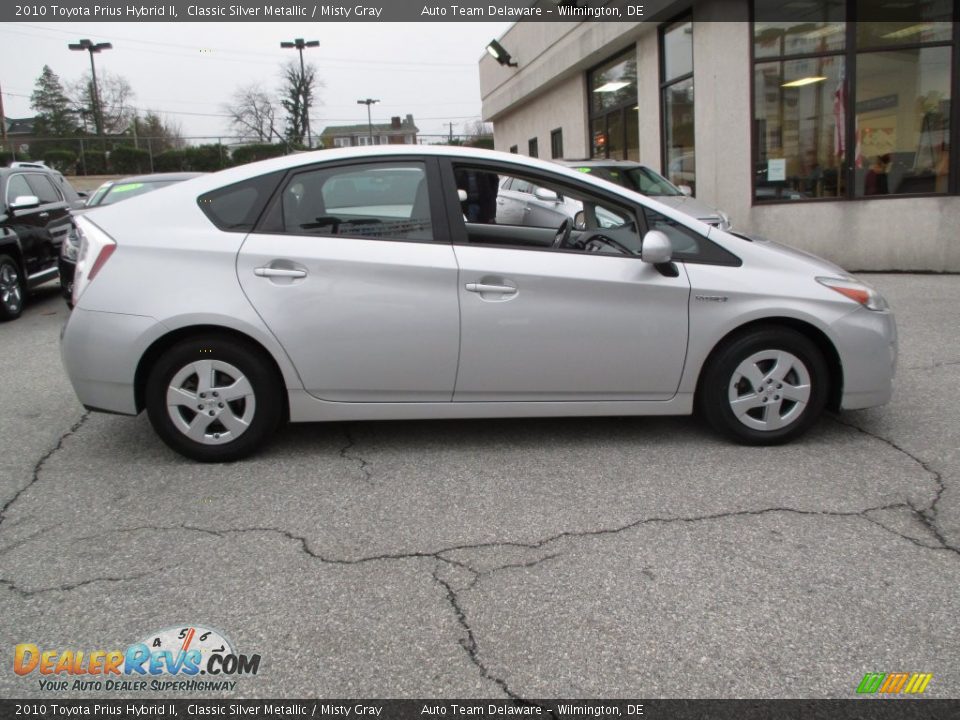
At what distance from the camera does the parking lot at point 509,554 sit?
262 centimetres

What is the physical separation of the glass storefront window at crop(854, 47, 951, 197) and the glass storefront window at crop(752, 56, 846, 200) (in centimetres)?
31

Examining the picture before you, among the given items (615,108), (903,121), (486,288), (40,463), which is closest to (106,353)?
(40,463)

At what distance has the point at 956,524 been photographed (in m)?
3.56

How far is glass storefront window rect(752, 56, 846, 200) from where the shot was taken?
452 inches

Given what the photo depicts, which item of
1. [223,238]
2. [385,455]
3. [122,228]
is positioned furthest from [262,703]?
[122,228]

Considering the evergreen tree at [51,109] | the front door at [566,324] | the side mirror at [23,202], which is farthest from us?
the evergreen tree at [51,109]

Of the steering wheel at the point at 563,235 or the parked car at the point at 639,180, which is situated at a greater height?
the parked car at the point at 639,180

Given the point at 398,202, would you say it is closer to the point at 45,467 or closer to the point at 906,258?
the point at 45,467

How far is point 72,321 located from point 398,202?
1.82 metres

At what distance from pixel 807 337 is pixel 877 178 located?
→ 8.28 m

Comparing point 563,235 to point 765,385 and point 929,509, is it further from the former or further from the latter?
point 929,509

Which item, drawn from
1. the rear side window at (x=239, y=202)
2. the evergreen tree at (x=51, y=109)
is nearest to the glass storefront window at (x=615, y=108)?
A: the rear side window at (x=239, y=202)

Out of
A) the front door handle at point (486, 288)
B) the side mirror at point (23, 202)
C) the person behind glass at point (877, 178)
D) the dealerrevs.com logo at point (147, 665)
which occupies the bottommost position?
the dealerrevs.com logo at point (147, 665)

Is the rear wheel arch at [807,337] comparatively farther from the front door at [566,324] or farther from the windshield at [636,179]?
the windshield at [636,179]
